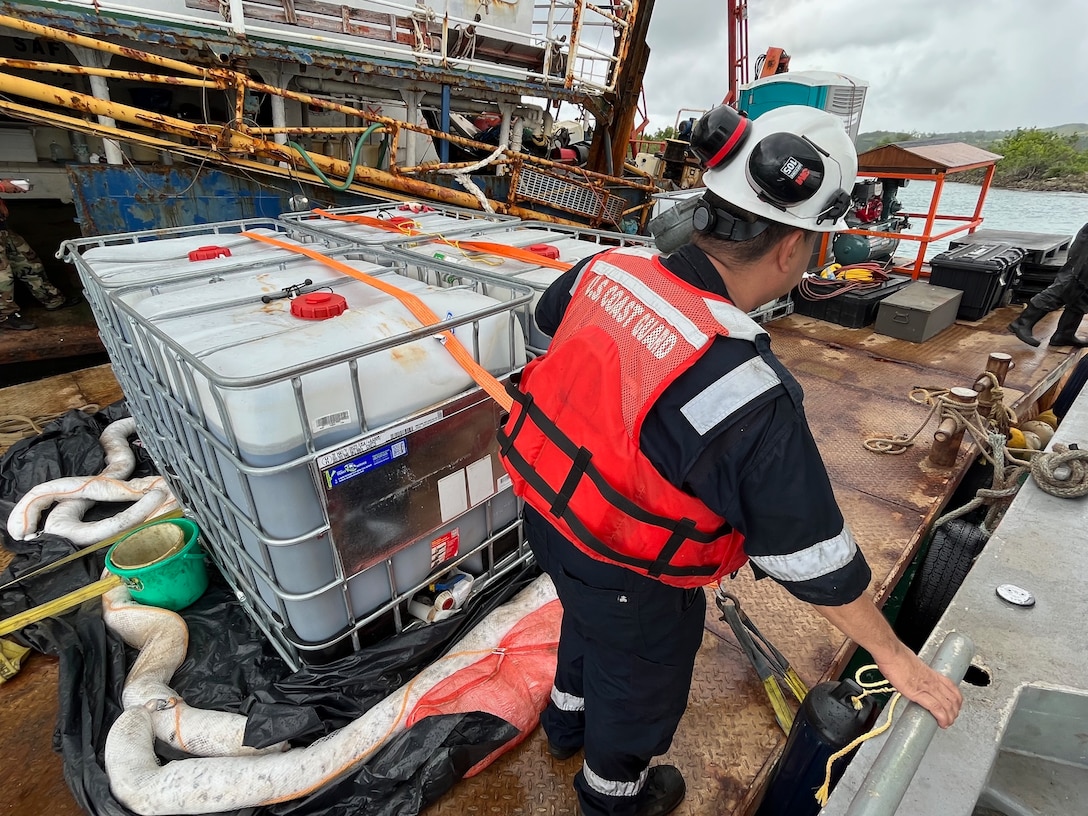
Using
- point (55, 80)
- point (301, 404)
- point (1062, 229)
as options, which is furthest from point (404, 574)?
point (1062, 229)

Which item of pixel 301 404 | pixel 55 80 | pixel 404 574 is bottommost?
pixel 404 574

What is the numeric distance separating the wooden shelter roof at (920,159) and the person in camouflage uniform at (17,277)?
830 centimetres

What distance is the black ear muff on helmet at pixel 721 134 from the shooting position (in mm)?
1271

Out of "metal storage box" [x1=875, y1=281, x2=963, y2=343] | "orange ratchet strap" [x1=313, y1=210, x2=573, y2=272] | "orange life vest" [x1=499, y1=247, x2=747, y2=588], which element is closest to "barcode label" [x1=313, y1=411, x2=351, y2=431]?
"orange life vest" [x1=499, y1=247, x2=747, y2=588]

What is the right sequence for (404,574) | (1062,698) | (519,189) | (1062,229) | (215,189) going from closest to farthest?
(1062,698)
(404,574)
(215,189)
(519,189)
(1062,229)

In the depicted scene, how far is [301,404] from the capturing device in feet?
4.79

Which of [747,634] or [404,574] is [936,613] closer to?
[747,634]

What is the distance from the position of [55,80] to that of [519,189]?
17.5ft

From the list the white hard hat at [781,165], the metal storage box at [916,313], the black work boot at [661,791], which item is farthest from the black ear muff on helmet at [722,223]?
the metal storage box at [916,313]

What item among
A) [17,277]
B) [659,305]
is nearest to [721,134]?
[659,305]

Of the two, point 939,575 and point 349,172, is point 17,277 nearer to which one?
point 349,172

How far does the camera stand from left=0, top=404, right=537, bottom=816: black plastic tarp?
5.24 feet

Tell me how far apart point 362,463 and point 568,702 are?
1009 mm

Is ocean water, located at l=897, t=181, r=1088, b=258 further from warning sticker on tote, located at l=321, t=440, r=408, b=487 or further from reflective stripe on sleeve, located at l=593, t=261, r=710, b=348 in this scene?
warning sticker on tote, located at l=321, t=440, r=408, b=487
